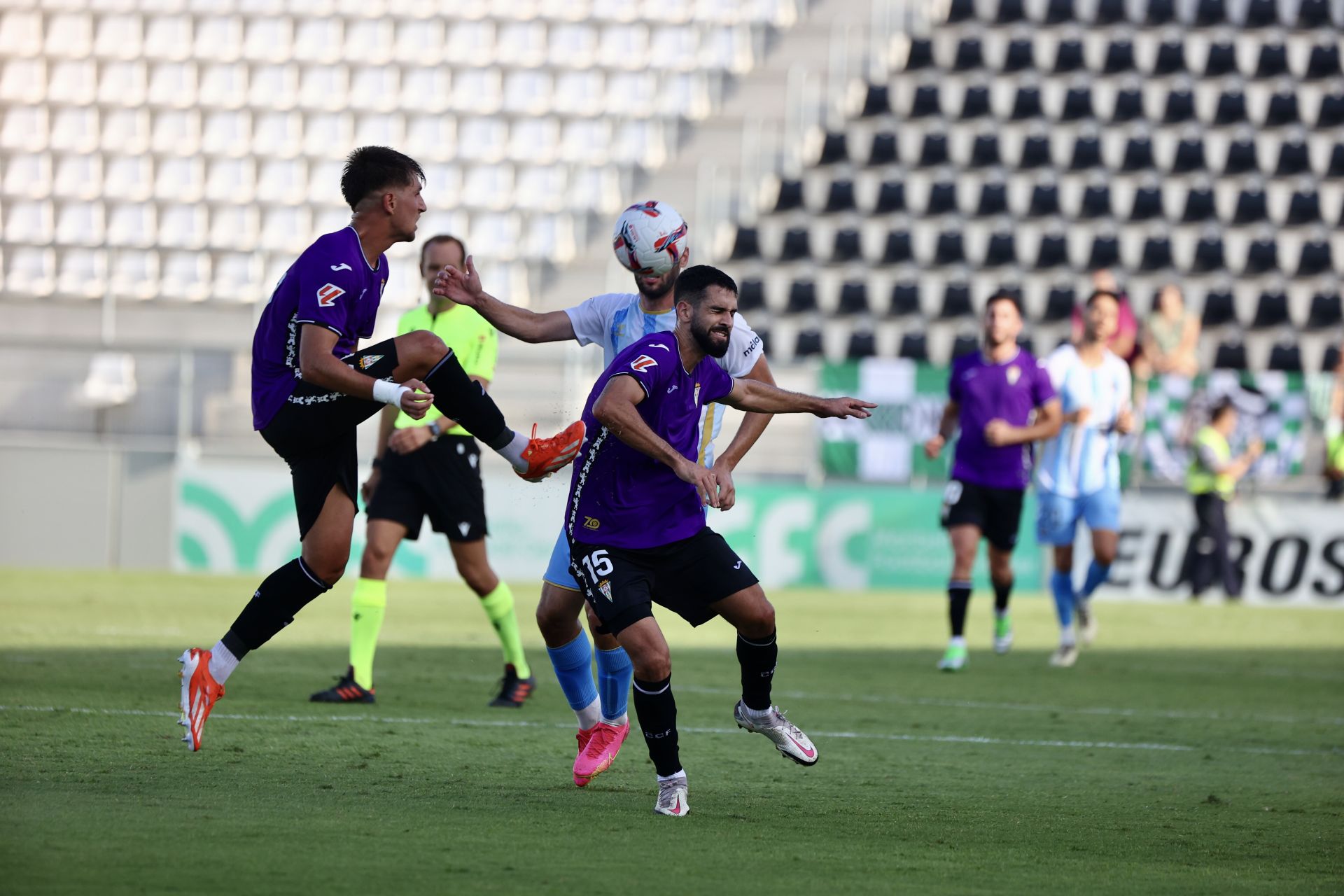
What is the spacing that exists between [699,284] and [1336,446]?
1494 cm

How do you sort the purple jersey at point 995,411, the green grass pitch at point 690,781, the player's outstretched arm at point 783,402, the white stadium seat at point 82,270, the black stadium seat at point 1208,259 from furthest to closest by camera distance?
1. the black stadium seat at point 1208,259
2. the white stadium seat at point 82,270
3. the purple jersey at point 995,411
4. the player's outstretched arm at point 783,402
5. the green grass pitch at point 690,781

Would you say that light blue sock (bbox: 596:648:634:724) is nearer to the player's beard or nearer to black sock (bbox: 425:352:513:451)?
black sock (bbox: 425:352:513:451)

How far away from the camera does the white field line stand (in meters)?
7.55

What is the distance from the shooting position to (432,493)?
869 centimetres

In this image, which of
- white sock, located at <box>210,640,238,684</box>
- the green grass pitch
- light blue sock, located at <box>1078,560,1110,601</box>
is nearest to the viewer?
the green grass pitch

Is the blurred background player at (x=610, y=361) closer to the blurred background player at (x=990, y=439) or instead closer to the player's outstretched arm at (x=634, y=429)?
the player's outstretched arm at (x=634, y=429)

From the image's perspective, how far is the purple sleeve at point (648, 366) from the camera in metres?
5.65

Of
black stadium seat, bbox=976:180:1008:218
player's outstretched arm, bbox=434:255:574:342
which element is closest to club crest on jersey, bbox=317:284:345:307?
player's outstretched arm, bbox=434:255:574:342

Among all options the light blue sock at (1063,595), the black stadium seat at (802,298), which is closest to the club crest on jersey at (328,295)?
the light blue sock at (1063,595)

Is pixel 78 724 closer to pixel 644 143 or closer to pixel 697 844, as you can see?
pixel 697 844

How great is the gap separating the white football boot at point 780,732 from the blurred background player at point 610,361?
46cm

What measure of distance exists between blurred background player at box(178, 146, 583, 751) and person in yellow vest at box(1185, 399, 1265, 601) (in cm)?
1318

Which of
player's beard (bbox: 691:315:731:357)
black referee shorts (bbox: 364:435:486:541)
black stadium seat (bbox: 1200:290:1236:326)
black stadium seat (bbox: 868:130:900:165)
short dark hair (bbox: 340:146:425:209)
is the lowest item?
black referee shorts (bbox: 364:435:486:541)

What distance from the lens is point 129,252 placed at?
22.1m
